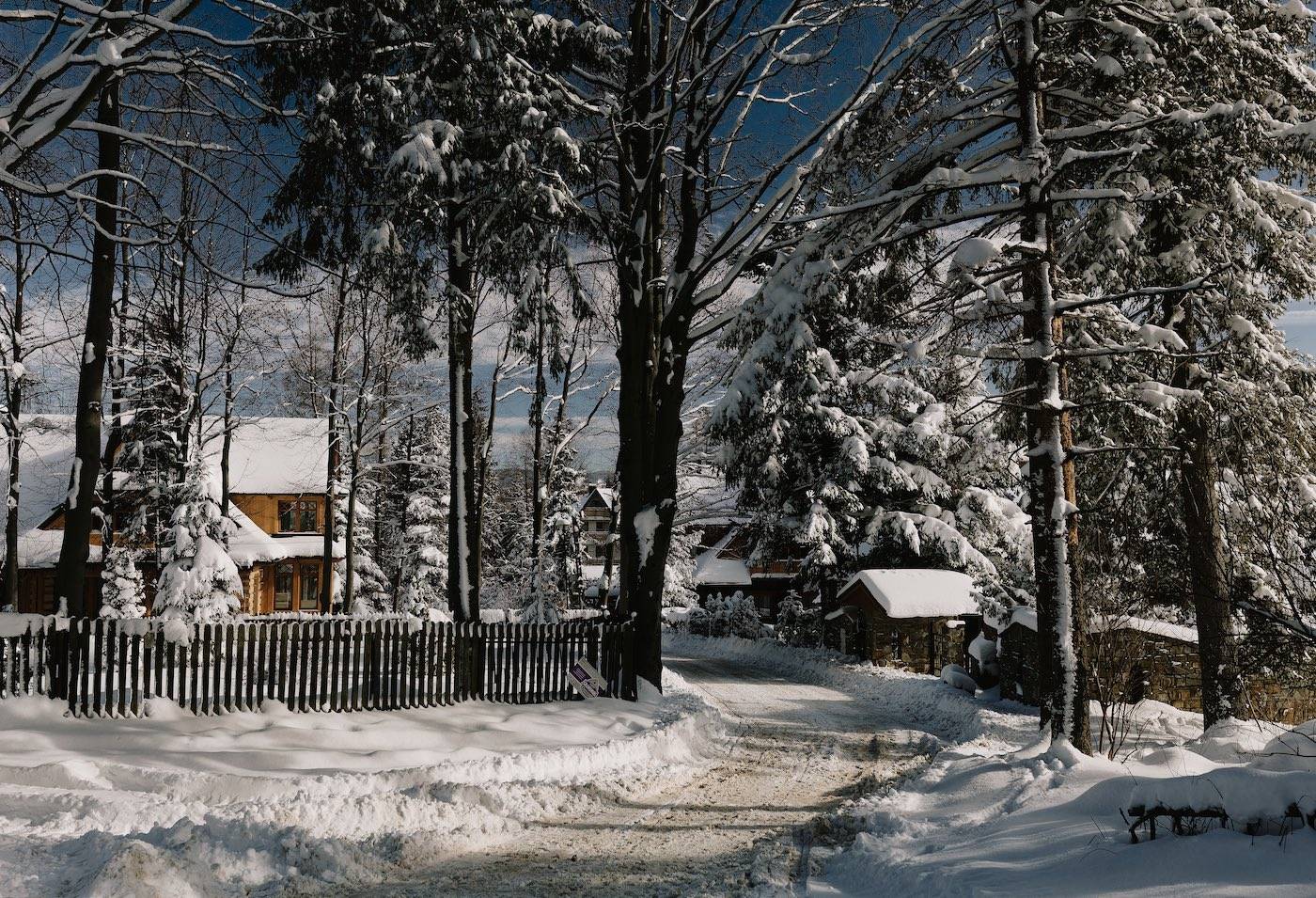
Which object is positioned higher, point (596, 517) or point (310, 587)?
point (596, 517)

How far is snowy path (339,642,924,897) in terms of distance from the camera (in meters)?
6.25

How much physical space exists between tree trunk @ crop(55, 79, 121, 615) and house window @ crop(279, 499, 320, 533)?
31.3 metres

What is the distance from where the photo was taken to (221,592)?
23.5m

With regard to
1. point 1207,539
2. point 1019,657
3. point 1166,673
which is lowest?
point 1166,673

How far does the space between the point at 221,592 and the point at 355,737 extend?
52.0ft

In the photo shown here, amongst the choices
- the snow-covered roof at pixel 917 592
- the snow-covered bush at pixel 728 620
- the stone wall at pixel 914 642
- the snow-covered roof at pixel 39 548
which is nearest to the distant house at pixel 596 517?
the snow-covered bush at pixel 728 620

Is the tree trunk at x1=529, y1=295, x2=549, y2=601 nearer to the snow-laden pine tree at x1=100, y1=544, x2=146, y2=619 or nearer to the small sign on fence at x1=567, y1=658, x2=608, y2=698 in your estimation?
the small sign on fence at x1=567, y1=658, x2=608, y2=698

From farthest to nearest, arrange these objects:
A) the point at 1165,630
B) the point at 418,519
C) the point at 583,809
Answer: the point at 418,519, the point at 1165,630, the point at 583,809

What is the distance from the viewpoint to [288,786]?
319 inches

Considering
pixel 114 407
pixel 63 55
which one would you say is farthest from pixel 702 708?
pixel 114 407

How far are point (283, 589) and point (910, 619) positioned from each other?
30281 millimetres

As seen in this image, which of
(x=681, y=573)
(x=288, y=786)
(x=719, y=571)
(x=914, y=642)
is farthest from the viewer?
(x=719, y=571)

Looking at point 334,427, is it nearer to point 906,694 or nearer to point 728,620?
point 728,620

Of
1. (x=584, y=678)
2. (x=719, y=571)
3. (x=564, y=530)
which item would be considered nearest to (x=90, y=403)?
(x=584, y=678)
